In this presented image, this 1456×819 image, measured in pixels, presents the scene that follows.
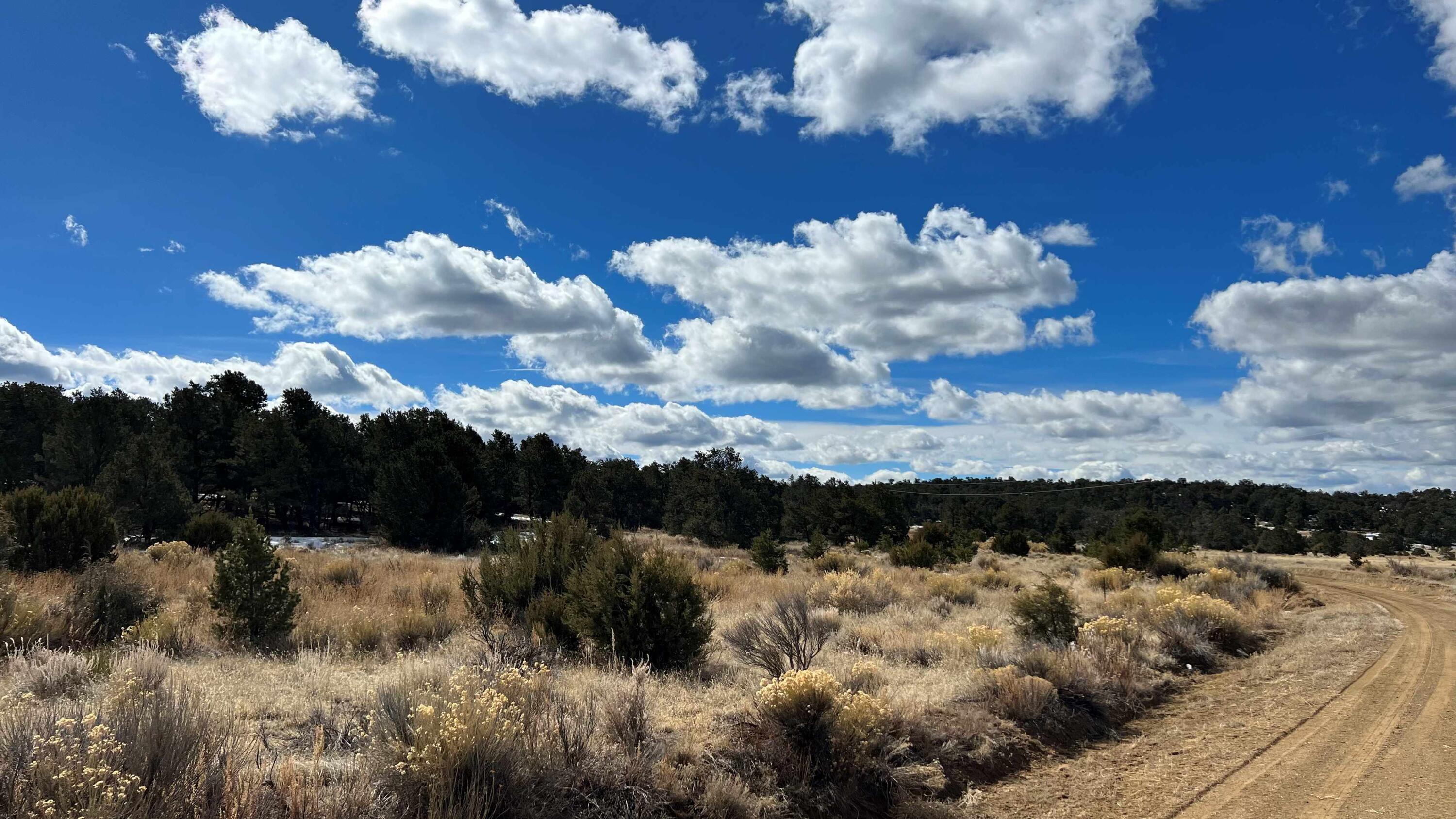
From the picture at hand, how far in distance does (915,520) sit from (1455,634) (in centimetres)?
6471

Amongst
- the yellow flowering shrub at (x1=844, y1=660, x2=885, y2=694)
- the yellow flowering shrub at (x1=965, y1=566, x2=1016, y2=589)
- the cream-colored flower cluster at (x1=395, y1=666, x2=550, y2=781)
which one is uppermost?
the cream-colored flower cluster at (x1=395, y1=666, x2=550, y2=781)

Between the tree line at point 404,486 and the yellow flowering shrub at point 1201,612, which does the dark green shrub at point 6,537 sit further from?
the yellow flowering shrub at point 1201,612

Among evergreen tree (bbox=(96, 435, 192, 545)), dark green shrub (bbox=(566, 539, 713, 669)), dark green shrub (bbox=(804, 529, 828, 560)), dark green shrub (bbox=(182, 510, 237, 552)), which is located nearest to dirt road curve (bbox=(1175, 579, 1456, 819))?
dark green shrub (bbox=(566, 539, 713, 669))

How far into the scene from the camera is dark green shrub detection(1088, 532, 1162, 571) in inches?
1053

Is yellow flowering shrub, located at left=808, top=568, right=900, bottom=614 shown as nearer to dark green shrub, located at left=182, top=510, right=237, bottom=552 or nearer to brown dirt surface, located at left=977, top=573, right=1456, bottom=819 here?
brown dirt surface, located at left=977, top=573, right=1456, bottom=819

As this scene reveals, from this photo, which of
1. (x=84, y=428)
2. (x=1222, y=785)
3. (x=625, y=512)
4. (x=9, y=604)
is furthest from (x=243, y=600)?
(x=625, y=512)

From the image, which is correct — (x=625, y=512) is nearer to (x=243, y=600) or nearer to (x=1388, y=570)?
(x=1388, y=570)

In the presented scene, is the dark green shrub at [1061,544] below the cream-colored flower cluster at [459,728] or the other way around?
below

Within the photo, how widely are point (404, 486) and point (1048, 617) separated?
31.2 meters

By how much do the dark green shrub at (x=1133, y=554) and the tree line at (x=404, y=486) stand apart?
8254 millimetres

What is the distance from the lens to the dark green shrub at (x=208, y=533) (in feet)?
73.5

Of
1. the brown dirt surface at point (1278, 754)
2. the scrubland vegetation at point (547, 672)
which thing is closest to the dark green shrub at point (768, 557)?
the scrubland vegetation at point (547, 672)

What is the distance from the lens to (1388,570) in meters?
36.7

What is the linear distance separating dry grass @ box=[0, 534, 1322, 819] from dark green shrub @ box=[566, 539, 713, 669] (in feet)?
1.09
